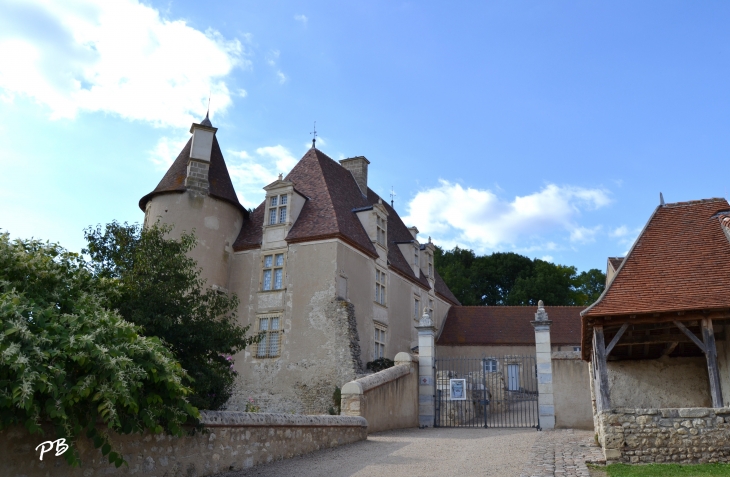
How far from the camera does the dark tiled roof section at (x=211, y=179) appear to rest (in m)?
22.1

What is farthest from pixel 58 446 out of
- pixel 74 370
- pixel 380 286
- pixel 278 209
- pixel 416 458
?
pixel 380 286

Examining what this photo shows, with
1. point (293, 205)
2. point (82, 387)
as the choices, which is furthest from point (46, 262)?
point (293, 205)

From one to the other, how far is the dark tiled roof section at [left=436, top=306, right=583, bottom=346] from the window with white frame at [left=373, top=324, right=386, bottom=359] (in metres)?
6.45

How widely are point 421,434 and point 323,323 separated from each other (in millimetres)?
6623

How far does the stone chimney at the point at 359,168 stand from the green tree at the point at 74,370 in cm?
2157

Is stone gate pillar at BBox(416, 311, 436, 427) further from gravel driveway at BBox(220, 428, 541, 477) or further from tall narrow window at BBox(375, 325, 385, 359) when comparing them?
tall narrow window at BBox(375, 325, 385, 359)

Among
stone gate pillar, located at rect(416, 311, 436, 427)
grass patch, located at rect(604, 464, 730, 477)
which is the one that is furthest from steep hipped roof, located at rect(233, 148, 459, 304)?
grass patch, located at rect(604, 464, 730, 477)

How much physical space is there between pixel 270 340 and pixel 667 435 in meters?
14.4

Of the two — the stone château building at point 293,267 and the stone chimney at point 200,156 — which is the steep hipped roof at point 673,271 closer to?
the stone château building at point 293,267

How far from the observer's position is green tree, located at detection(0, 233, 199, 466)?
5130mm

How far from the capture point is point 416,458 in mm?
10188

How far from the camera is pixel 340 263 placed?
69.0 feet

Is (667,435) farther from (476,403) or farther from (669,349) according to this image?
(476,403)

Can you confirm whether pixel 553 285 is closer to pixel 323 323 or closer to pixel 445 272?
pixel 445 272
